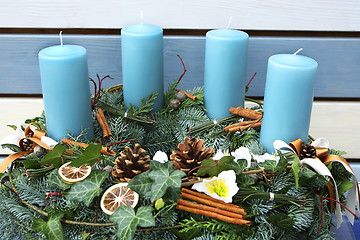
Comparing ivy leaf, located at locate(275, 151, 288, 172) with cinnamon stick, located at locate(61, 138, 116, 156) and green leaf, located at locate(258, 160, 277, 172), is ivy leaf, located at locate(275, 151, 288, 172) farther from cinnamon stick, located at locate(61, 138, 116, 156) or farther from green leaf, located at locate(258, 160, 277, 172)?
cinnamon stick, located at locate(61, 138, 116, 156)

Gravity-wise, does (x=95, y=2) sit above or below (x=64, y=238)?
above

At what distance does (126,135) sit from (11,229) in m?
0.24

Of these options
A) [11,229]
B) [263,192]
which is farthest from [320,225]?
[11,229]

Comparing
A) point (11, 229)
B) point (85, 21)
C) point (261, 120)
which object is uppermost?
point (85, 21)

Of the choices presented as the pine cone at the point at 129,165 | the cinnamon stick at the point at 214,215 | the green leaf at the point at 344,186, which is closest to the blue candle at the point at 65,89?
the pine cone at the point at 129,165

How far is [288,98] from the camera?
0.55 m

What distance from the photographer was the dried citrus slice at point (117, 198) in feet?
1.51

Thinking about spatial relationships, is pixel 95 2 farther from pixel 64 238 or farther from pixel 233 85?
pixel 64 238

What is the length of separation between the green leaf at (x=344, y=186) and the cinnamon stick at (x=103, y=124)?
1.33ft

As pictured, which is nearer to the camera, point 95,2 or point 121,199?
point 121,199

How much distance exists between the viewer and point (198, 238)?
0.46m

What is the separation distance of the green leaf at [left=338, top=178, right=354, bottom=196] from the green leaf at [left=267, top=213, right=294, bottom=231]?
0.43 ft

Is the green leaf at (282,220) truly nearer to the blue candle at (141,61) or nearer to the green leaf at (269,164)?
the green leaf at (269,164)

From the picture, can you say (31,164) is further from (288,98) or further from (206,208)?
(288,98)
